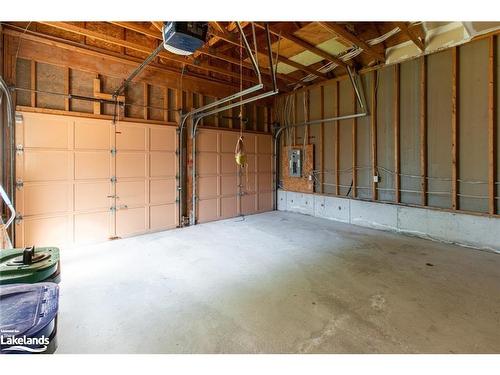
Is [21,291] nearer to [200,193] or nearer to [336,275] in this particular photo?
[336,275]

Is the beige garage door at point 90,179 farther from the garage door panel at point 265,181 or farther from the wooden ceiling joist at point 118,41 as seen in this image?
the garage door panel at point 265,181

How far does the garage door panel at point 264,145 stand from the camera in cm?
735

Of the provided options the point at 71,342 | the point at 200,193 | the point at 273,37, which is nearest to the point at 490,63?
the point at 273,37

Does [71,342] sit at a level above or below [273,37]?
below

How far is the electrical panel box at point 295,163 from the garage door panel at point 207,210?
2266mm

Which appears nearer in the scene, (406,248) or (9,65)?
(9,65)

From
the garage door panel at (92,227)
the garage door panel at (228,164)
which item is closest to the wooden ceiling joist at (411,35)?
the garage door panel at (228,164)

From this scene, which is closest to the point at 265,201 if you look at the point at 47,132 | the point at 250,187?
the point at 250,187

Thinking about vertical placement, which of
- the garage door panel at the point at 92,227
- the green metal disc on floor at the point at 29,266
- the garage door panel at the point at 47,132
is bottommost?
the garage door panel at the point at 92,227

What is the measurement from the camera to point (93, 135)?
465 centimetres

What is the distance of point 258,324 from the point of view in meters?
2.23

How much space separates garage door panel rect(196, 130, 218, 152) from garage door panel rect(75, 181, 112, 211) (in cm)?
216

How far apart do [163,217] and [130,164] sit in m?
1.32
